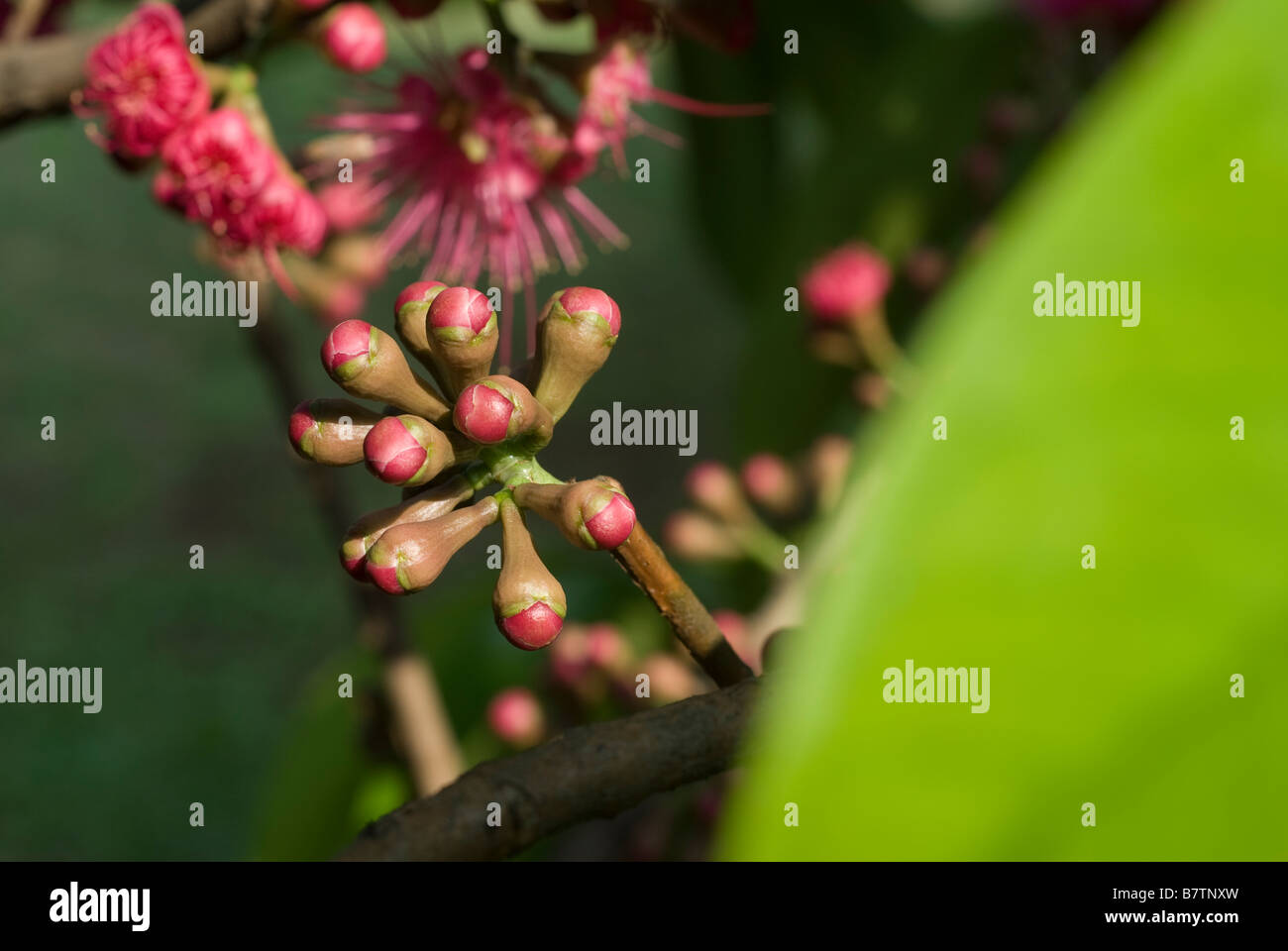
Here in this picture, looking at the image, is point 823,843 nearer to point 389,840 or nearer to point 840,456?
point 389,840

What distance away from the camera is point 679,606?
18.1 inches

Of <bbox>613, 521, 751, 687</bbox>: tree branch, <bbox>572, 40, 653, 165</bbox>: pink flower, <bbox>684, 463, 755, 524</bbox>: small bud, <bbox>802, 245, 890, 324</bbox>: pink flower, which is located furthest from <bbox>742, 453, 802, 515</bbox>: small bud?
<bbox>613, 521, 751, 687</bbox>: tree branch

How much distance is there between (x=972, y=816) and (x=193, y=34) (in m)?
0.65

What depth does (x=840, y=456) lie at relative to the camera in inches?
38.4

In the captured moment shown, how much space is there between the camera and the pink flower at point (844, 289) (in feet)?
3.88

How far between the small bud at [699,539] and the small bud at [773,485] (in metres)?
0.05

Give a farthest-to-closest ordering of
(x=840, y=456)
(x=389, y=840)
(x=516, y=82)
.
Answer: (x=840, y=456) → (x=516, y=82) → (x=389, y=840)

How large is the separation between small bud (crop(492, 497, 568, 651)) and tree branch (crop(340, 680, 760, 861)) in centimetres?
4

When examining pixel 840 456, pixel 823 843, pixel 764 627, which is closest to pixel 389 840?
pixel 823 843

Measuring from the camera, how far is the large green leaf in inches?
11.2
